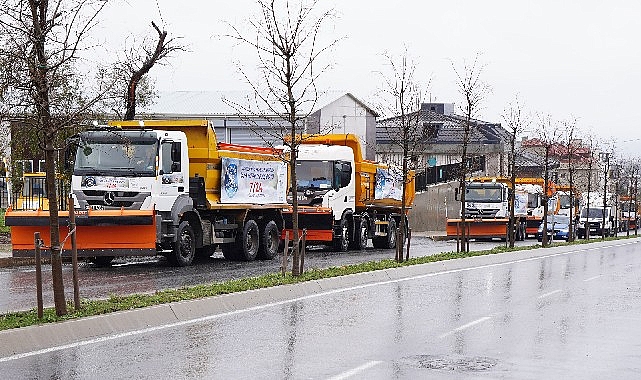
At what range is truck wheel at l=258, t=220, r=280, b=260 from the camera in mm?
29172

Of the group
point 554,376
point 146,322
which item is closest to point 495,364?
point 554,376

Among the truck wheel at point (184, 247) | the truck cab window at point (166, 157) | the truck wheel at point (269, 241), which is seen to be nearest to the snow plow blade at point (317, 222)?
the truck wheel at point (269, 241)

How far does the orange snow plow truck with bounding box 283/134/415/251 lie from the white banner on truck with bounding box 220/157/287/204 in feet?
4.21

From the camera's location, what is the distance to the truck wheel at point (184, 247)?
24.8 m

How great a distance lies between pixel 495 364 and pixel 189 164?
1560 centimetres

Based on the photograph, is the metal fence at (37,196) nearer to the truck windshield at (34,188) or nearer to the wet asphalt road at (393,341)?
the truck windshield at (34,188)

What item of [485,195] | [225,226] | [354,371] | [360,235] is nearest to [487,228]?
[485,195]

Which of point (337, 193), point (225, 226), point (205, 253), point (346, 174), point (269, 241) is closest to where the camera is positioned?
point (225, 226)

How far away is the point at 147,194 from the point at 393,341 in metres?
12.1

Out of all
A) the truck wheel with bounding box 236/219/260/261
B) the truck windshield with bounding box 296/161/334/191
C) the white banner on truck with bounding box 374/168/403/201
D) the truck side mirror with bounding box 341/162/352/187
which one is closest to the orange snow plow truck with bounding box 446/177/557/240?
the white banner on truck with bounding box 374/168/403/201

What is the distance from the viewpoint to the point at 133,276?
2217 centimetres

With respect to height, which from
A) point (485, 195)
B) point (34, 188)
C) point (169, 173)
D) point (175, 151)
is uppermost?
point (175, 151)

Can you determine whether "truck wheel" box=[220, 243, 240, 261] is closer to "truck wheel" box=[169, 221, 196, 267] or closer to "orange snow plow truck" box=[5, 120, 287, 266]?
"orange snow plow truck" box=[5, 120, 287, 266]

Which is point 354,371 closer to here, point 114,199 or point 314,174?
point 114,199
